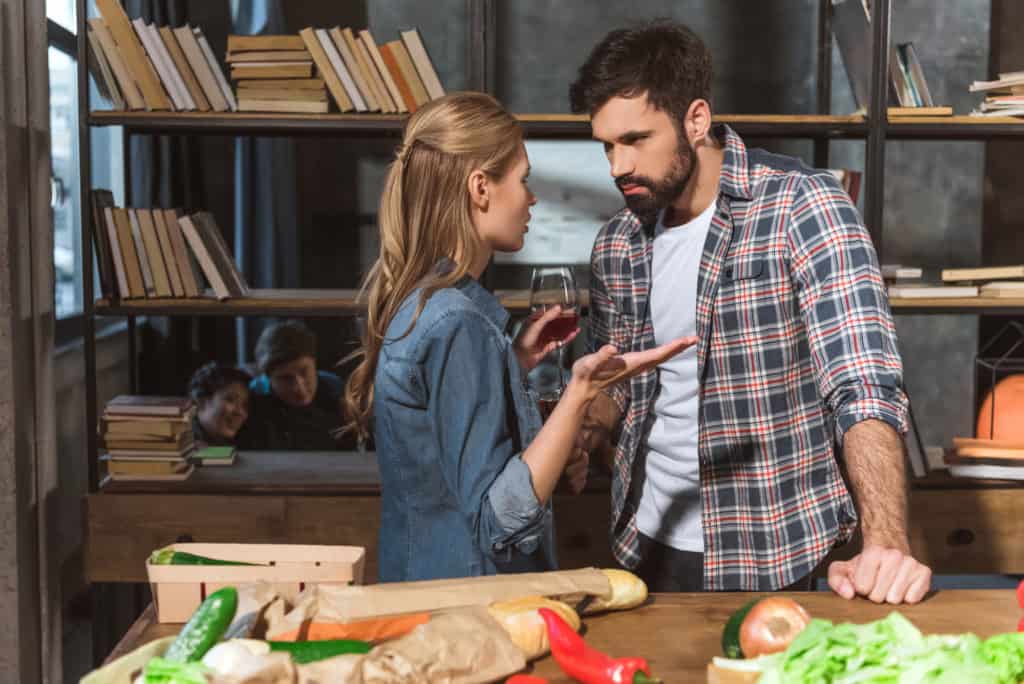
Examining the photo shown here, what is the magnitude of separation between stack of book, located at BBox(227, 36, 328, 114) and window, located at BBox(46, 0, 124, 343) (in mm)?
1000

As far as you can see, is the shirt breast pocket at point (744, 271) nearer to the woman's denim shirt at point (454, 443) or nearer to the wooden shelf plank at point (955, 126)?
the woman's denim shirt at point (454, 443)

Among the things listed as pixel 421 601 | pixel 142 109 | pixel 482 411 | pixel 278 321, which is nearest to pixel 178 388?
pixel 278 321

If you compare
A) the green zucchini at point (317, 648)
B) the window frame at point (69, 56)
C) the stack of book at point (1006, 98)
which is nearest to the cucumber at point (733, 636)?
the green zucchini at point (317, 648)

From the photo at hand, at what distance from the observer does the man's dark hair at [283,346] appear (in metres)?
3.54

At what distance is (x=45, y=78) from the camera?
2.83 meters

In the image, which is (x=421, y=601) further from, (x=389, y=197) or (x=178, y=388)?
(x=178, y=388)

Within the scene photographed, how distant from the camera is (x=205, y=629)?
984 millimetres

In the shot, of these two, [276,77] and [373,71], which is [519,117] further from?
[276,77]

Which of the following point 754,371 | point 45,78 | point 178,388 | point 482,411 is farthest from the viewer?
point 178,388

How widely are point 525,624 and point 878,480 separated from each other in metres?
0.60

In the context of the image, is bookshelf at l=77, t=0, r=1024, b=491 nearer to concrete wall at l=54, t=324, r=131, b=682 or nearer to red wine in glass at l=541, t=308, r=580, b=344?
concrete wall at l=54, t=324, r=131, b=682

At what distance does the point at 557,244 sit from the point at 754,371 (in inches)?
73.3

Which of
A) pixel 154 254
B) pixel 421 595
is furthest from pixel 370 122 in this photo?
pixel 421 595

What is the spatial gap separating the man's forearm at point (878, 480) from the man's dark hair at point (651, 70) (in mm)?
650
